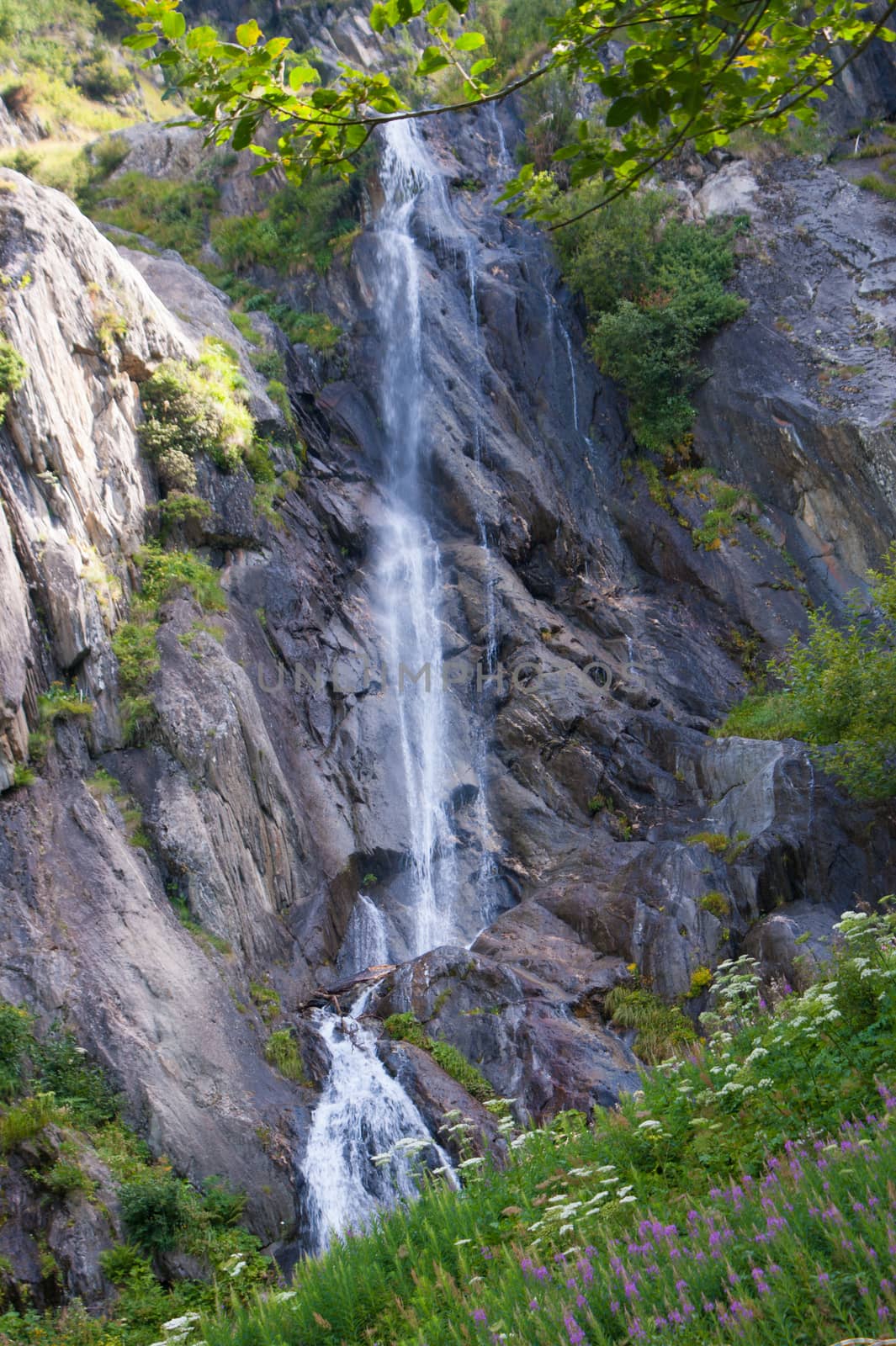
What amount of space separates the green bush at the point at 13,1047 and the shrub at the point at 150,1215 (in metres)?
1.37

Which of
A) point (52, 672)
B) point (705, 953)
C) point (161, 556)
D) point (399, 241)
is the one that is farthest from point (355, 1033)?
point (399, 241)

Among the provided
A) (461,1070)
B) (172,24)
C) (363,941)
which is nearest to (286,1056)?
(461,1070)

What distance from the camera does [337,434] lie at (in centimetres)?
2308

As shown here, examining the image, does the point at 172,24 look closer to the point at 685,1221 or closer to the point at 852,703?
the point at 685,1221

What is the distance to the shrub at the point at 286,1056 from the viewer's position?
1166 centimetres

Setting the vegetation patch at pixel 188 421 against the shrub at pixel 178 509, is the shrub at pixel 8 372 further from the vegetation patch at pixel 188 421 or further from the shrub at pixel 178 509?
the shrub at pixel 178 509

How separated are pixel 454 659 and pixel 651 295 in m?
11.9

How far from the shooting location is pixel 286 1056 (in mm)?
11797

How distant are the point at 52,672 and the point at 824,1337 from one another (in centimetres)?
1148

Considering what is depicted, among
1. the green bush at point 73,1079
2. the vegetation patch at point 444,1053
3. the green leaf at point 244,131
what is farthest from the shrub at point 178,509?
the green leaf at point 244,131

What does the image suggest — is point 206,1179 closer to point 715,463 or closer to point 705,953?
point 705,953

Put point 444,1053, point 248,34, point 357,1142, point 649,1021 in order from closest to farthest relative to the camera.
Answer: point 248,34 < point 357,1142 < point 444,1053 < point 649,1021

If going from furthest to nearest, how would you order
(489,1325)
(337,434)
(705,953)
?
(337,434)
(705,953)
(489,1325)

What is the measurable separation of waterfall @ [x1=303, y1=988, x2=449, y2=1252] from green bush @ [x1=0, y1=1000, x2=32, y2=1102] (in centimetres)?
311
